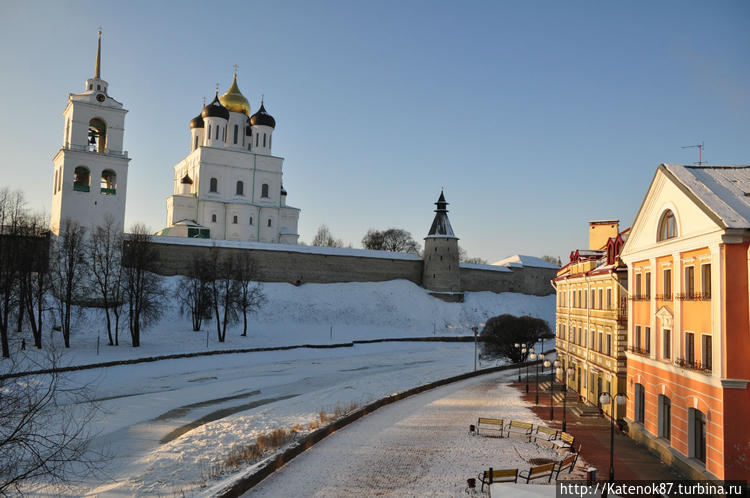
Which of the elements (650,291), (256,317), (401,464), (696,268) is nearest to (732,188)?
(696,268)

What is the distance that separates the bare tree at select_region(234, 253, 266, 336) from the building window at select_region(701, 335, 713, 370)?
28.4 metres

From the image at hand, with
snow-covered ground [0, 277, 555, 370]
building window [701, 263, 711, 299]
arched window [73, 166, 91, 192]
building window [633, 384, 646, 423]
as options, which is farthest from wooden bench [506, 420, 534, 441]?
arched window [73, 166, 91, 192]

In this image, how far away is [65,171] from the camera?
38.4m

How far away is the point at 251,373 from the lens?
2673cm

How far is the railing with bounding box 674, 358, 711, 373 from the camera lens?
1105cm

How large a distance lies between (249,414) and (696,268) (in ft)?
42.8

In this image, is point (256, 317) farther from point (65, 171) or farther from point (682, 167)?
point (682, 167)

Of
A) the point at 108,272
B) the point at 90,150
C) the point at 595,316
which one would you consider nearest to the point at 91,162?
the point at 90,150

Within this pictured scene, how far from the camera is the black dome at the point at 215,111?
185 ft

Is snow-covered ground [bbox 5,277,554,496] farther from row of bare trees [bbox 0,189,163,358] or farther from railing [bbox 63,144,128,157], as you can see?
A: railing [bbox 63,144,128,157]

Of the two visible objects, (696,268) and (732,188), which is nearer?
(696,268)

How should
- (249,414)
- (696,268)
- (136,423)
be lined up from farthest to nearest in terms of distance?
(249,414) < (136,423) < (696,268)

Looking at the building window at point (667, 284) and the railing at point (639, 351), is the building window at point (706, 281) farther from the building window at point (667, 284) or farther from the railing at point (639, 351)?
the railing at point (639, 351)

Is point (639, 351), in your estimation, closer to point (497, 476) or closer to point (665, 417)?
point (665, 417)
